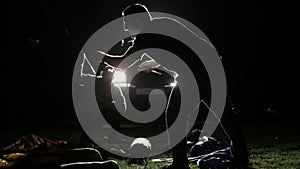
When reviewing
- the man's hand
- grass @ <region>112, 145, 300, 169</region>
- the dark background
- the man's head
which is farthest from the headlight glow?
the dark background

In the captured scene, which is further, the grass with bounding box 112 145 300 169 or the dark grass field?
the dark grass field

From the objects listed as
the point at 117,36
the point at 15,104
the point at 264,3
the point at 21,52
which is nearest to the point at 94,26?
the point at 117,36

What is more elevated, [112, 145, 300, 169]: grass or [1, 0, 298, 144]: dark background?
[1, 0, 298, 144]: dark background

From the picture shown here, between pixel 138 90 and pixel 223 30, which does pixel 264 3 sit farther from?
pixel 138 90

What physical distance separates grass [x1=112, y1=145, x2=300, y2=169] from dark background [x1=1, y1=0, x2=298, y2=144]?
230 inches

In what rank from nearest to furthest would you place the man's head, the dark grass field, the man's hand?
1. the man's head
2. the man's hand
3. the dark grass field

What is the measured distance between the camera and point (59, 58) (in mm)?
16781

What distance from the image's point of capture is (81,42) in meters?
13.3

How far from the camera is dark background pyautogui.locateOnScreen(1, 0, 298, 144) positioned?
45.5ft

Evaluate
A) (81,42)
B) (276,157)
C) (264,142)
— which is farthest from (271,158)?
(81,42)

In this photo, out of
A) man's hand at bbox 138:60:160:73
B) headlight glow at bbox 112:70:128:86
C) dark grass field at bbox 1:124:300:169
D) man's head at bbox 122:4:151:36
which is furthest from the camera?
headlight glow at bbox 112:70:128:86

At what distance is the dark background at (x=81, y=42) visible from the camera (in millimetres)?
13875

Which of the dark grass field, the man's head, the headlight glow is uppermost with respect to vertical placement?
the man's head

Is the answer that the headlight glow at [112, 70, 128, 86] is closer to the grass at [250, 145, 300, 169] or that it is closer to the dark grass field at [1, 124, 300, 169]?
the dark grass field at [1, 124, 300, 169]
